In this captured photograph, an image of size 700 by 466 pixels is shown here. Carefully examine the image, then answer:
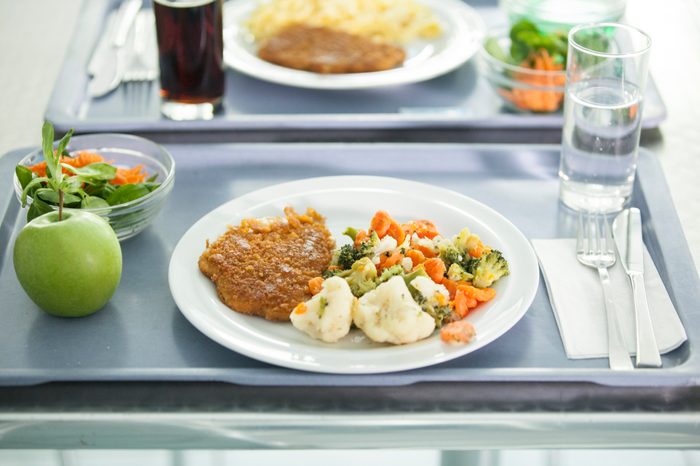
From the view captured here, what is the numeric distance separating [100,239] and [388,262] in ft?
1.42

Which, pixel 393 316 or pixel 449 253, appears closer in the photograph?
pixel 393 316

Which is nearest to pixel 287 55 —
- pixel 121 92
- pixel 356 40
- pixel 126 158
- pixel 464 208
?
pixel 356 40

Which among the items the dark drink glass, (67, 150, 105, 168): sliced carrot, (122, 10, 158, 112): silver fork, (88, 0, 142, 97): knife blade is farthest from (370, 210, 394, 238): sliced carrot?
(88, 0, 142, 97): knife blade

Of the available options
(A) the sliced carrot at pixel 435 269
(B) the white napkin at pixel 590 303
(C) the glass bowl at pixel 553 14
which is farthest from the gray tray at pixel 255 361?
(C) the glass bowl at pixel 553 14

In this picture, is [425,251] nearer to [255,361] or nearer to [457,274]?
[457,274]

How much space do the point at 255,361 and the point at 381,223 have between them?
1.11 feet

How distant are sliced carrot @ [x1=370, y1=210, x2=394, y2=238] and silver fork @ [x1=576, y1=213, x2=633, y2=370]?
322 millimetres

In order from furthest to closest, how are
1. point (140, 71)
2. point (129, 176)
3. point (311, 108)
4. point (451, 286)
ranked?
point (140, 71)
point (311, 108)
point (129, 176)
point (451, 286)

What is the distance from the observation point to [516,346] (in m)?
1.33

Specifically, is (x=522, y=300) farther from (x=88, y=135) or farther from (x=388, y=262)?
(x=88, y=135)

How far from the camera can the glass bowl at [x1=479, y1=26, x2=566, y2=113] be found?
1936 millimetres

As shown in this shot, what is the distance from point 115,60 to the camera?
2189mm

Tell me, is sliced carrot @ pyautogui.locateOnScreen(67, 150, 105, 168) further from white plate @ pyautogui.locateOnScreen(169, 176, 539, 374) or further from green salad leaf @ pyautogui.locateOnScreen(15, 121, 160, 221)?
white plate @ pyautogui.locateOnScreen(169, 176, 539, 374)

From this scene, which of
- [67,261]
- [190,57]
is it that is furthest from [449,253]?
[190,57]
